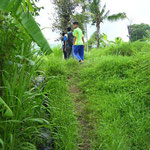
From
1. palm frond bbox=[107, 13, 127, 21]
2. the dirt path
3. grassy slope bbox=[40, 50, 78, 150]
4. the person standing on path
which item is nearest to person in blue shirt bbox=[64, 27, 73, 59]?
the person standing on path

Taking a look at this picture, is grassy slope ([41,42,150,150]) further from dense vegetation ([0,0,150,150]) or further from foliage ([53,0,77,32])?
foliage ([53,0,77,32])

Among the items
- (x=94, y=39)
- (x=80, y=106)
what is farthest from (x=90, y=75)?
(x=94, y=39)

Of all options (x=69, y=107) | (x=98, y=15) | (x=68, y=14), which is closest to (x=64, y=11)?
(x=68, y=14)

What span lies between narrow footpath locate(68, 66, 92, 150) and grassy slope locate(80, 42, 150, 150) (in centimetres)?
9

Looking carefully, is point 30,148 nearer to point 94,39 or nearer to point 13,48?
point 13,48

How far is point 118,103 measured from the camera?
3137 mm

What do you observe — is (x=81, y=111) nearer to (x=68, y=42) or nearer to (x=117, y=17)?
(x=68, y=42)

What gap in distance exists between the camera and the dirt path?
101 inches

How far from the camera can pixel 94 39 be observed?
27391mm

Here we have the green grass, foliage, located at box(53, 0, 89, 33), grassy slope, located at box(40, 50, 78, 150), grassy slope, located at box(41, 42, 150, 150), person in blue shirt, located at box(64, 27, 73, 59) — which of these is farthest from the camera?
foliage, located at box(53, 0, 89, 33)

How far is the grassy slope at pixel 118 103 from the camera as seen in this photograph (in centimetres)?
245

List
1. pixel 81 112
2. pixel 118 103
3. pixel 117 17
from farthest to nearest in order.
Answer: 1. pixel 117 17
2. pixel 81 112
3. pixel 118 103

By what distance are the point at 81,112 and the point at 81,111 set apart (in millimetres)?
40

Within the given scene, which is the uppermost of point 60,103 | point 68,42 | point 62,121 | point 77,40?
point 68,42
